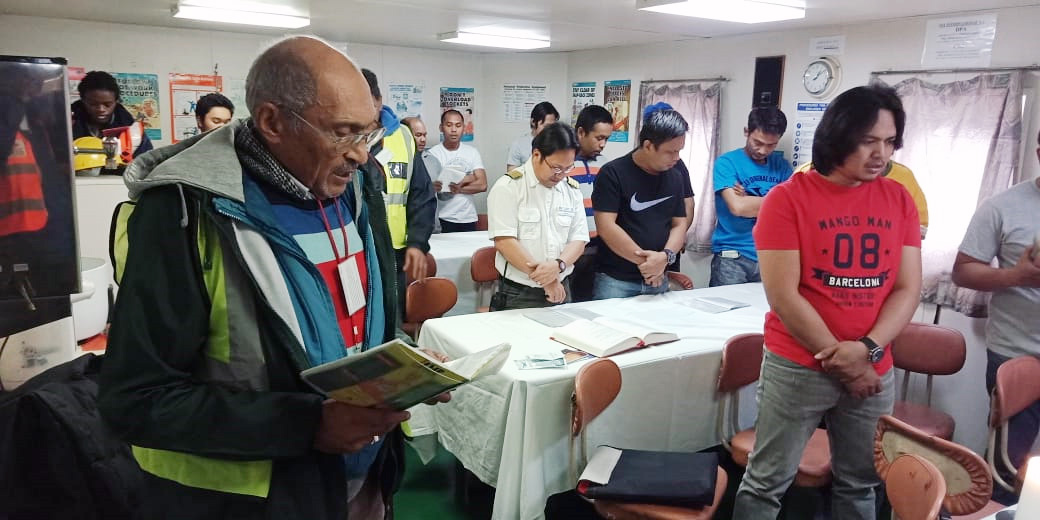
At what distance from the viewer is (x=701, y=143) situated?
16.5 ft

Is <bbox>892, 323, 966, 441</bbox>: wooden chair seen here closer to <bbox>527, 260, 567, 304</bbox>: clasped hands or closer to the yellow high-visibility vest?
<bbox>527, 260, 567, 304</bbox>: clasped hands

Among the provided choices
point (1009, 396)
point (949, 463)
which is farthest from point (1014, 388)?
point (949, 463)

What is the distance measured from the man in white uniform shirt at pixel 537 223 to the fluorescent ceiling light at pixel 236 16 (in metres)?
2.52

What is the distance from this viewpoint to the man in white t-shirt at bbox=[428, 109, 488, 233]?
5.63 metres

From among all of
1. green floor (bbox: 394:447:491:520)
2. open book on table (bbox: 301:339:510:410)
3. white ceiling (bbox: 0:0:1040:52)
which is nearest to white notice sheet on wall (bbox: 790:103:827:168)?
white ceiling (bbox: 0:0:1040:52)

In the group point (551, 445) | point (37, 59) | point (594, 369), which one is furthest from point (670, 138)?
point (37, 59)

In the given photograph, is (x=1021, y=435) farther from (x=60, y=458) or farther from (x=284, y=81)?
(x=60, y=458)

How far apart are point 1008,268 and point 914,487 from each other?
5.54 feet

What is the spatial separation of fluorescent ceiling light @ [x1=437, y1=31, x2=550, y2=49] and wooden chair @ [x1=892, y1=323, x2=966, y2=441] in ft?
12.0

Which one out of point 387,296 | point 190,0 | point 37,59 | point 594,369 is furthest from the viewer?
point 190,0

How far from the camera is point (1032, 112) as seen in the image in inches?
127

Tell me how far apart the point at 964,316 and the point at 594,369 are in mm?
2483

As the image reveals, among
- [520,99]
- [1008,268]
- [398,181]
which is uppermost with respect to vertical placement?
[520,99]

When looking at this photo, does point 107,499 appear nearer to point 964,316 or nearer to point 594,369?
point 594,369
